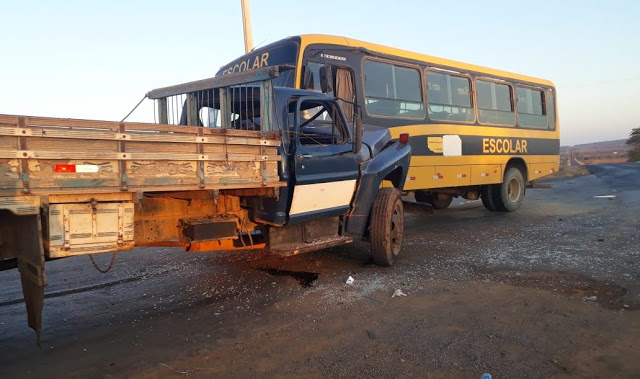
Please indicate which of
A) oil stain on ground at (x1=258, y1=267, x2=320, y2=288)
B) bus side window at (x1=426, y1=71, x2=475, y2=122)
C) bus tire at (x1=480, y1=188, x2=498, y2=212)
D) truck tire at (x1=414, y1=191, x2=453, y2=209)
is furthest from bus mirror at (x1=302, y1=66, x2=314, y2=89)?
bus tire at (x1=480, y1=188, x2=498, y2=212)

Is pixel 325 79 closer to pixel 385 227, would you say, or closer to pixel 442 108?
pixel 385 227

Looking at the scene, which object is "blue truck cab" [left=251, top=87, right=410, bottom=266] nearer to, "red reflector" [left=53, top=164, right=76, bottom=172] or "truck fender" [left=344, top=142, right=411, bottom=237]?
"truck fender" [left=344, top=142, right=411, bottom=237]

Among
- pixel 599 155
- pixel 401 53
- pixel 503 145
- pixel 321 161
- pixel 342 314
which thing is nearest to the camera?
pixel 342 314

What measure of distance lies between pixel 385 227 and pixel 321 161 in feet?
4.63

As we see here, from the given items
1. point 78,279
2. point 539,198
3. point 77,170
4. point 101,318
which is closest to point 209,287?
point 101,318

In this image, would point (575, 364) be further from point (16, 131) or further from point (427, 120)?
point (427, 120)

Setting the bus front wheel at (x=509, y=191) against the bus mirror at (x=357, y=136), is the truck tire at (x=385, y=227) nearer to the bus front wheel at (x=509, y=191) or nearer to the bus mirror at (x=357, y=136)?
the bus mirror at (x=357, y=136)

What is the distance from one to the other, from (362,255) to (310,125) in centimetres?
230

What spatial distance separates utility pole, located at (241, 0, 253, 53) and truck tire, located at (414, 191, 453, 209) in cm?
600

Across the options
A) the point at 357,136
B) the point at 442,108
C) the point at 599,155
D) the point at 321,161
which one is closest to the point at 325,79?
the point at 357,136

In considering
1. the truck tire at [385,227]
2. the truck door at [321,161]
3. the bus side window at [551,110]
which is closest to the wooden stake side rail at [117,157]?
the truck door at [321,161]

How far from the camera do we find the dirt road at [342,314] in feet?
11.6

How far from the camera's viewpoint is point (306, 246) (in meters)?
5.67

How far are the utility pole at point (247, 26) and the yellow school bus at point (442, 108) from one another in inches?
148
